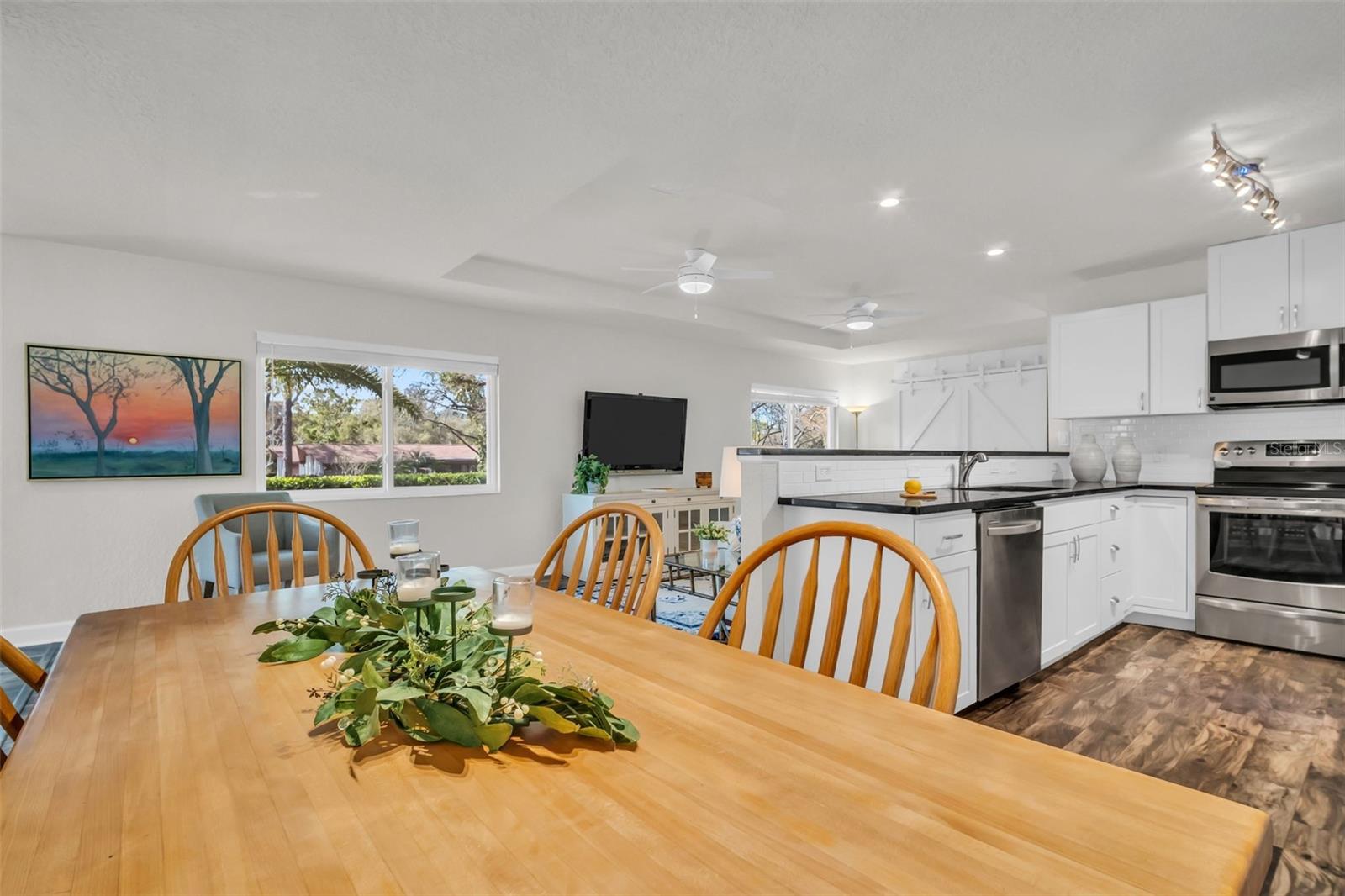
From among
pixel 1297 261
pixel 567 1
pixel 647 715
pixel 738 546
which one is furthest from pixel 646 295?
pixel 647 715

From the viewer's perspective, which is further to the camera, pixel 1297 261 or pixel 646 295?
pixel 646 295

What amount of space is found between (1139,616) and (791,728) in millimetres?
4492

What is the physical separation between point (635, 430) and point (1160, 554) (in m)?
4.24

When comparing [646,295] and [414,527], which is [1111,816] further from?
[646,295]

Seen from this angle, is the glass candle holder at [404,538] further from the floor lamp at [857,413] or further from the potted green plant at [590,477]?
the floor lamp at [857,413]

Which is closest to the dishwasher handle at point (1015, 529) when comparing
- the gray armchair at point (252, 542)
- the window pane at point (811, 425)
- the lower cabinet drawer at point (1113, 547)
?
the lower cabinet drawer at point (1113, 547)

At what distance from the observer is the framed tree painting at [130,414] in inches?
149

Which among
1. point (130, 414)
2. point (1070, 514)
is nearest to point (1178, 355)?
point (1070, 514)

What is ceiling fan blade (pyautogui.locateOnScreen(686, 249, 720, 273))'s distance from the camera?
426 cm

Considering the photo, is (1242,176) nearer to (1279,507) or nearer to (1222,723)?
(1279,507)

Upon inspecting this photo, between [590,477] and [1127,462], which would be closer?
[1127,462]

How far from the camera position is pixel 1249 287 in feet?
12.9

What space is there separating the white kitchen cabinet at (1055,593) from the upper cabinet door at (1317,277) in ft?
6.45

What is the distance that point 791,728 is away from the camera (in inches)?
31.5
